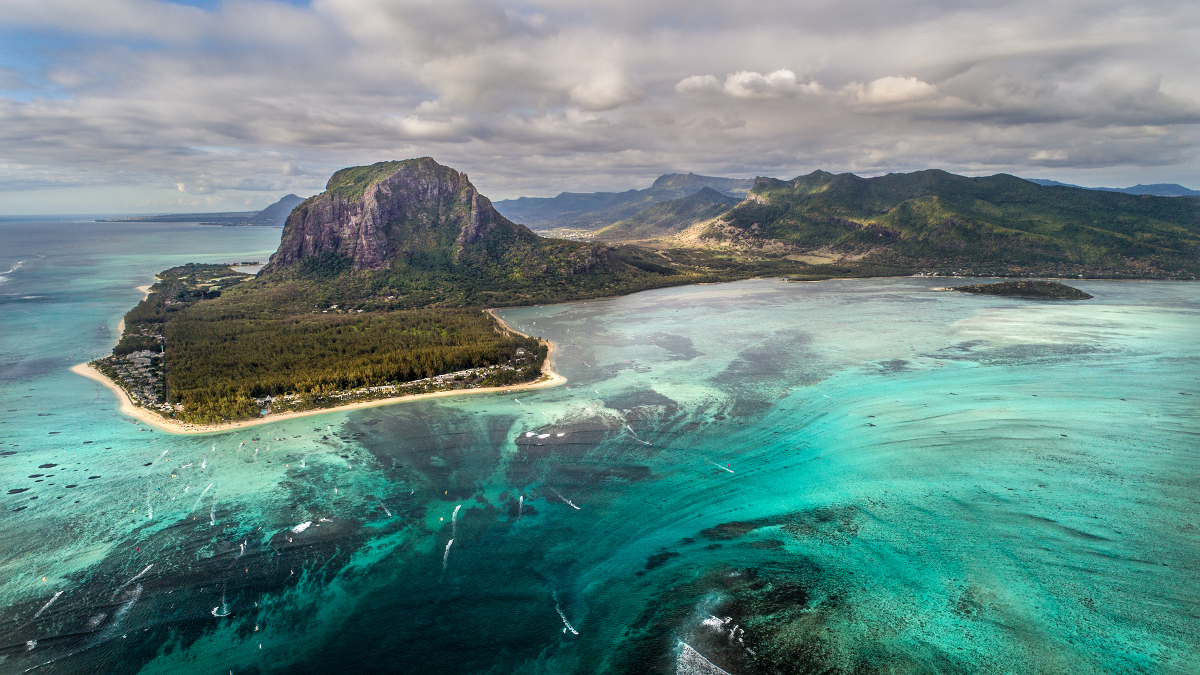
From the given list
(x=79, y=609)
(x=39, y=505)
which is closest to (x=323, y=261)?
(x=39, y=505)

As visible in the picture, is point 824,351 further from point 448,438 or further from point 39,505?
point 39,505

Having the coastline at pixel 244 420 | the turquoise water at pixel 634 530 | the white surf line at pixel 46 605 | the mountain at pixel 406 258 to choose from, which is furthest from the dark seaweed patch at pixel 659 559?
the mountain at pixel 406 258

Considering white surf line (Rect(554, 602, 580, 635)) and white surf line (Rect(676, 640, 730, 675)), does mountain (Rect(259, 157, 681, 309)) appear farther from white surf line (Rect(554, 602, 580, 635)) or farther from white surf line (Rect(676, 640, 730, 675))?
white surf line (Rect(676, 640, 730, 675))

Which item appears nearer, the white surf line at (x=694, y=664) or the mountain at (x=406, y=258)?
the white surf line at (x=694, y=664)

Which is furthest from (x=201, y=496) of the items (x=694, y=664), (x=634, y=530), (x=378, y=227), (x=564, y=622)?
(x=378, y=227)

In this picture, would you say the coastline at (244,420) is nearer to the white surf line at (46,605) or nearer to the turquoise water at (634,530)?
the turquoise water at (634,530)

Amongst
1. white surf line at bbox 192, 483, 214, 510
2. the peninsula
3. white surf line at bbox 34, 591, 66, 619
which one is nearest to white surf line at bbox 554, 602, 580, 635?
white surf line at bbox 34, 591, 66, 619
